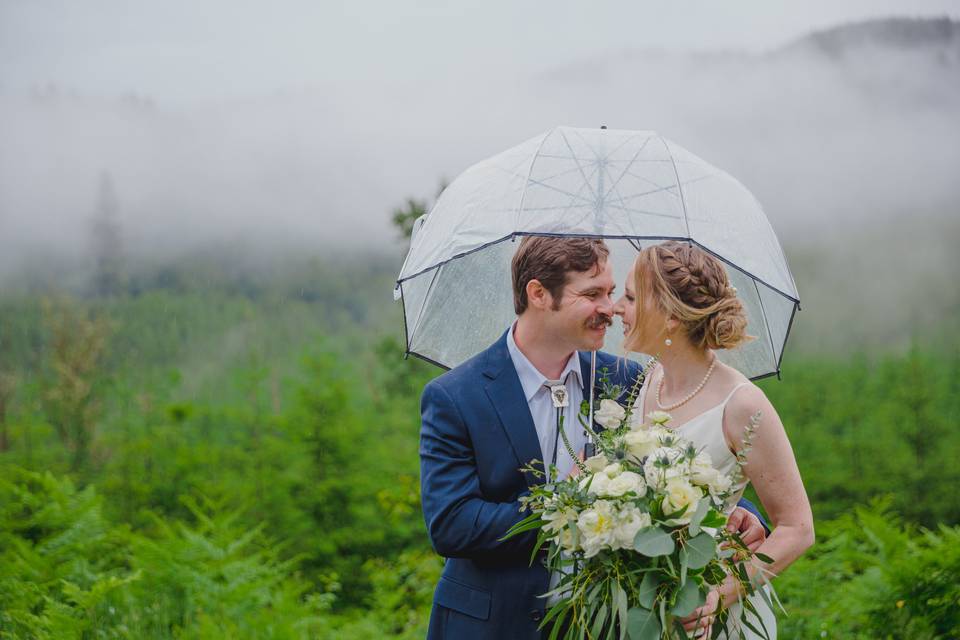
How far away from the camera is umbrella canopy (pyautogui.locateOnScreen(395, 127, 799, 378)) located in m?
2.29

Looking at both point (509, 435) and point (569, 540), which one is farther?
point (509, 435)

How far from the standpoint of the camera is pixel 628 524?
1925 millimetres

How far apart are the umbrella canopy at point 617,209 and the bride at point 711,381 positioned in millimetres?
145

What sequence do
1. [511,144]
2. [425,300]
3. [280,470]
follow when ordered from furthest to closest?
[511,144] → [280,470] → [425,300]

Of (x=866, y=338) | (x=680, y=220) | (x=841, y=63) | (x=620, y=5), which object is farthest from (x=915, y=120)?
(x=680, y=220)

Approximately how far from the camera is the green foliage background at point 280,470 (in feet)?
16.7

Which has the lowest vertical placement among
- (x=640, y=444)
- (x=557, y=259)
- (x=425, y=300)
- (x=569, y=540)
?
(x=569, y=540)

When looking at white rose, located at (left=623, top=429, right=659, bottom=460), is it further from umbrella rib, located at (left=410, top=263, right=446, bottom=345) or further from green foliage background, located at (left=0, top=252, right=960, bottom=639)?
green foliage background, located at (left=0, top=252, right=960, bottom=639)

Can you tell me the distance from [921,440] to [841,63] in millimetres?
9612

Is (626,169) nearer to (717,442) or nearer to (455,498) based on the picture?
(717,442)

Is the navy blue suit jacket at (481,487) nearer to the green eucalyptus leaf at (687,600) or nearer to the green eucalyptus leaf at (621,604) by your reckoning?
the green eucalyptus leaf at (621,604)

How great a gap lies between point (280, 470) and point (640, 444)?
715cm

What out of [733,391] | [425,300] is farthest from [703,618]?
[425,300]

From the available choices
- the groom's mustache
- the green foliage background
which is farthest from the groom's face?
the green foliage background
